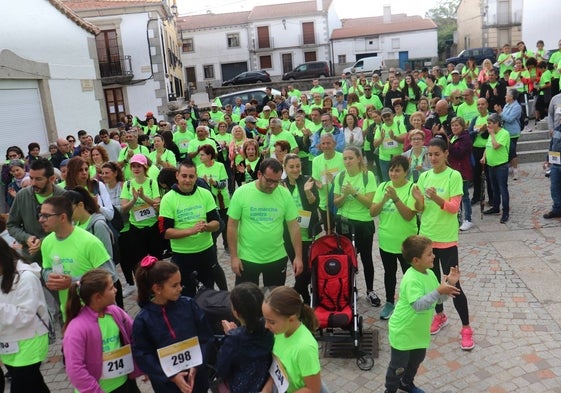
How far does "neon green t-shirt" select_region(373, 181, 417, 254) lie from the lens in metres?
5.07

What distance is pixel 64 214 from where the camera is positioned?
375cm

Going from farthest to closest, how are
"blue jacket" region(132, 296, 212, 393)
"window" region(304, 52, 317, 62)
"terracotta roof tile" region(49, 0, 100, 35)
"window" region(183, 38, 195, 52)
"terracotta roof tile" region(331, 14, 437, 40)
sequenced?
"window" region(183, 38, 195, 52)
"window" region(304, 52, 317, 62)
"terracotta roof tile" region(331, 14, 437, 40)
"terracotta roof tile" region(49, 0, 100, 35)
"blue jacket" region(132, 296, 212, 393)

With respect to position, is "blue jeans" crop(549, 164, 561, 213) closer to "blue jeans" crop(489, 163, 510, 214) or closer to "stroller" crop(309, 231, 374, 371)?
"blue jeans" crop(489, 163, 510, 214)

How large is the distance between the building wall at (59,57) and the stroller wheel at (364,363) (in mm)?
11606

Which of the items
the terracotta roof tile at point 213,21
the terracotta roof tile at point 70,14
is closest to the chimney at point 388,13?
the terracotta roof tile at point 213,21

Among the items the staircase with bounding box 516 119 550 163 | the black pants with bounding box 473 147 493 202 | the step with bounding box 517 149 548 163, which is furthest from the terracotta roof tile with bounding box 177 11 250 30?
the black pants with bounding box 473 147 493 202

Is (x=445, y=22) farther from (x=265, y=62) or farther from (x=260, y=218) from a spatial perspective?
(x=260, y=218)

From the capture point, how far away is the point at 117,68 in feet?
88.8

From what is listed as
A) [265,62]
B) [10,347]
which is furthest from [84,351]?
[265,62]

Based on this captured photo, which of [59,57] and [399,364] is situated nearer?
[399,364]

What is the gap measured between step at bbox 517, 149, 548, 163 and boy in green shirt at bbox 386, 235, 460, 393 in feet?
30.0

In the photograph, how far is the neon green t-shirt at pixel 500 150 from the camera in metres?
7.89

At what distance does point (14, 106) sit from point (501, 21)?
43278 millimetres

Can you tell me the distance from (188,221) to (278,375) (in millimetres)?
2351
